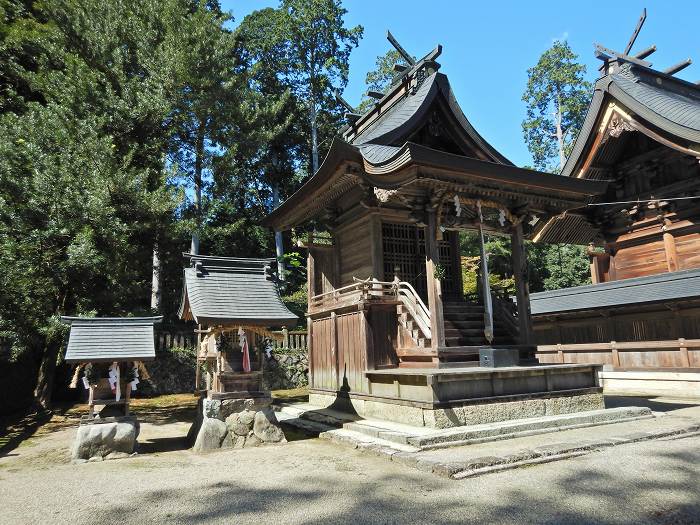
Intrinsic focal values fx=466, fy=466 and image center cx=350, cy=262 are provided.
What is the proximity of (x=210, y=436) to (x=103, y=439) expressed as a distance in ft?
5.88

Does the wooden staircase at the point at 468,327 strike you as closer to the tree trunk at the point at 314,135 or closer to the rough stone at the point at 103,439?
the rough stone at the point at 103,439

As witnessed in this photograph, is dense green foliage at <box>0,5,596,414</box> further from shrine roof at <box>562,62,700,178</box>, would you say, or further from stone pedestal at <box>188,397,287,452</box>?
shrine roof at <box>562,62,700,178</box>

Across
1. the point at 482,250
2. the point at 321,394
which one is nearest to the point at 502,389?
the point at 482,250

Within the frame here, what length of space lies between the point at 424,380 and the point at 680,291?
9.12 metres

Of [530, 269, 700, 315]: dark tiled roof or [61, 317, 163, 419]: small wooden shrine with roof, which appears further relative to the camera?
[530, 269, 700, 315]: dark tiled roof

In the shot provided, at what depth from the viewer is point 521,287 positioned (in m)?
11.0

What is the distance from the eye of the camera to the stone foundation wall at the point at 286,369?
62.8ft

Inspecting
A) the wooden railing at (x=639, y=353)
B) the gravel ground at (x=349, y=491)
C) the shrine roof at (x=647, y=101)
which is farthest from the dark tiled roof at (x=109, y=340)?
the shrine roof at (x=647, y=101)

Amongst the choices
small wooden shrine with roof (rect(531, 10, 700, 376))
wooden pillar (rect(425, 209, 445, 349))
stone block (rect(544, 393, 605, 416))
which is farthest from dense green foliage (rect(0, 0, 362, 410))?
small wooden shrine with roof (rect(531, 10, 700, 376))

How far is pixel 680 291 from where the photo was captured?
42.3ft

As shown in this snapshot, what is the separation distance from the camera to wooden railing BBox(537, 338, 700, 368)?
1312 cm

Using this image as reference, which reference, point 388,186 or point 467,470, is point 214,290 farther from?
point 467,470

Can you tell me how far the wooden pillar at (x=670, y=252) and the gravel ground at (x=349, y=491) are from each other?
9472 mm

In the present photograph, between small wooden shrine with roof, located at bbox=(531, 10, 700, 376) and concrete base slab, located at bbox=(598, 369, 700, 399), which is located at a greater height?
small wooden shrine with roof, located at bbox=(531, 10, 700, 376)
